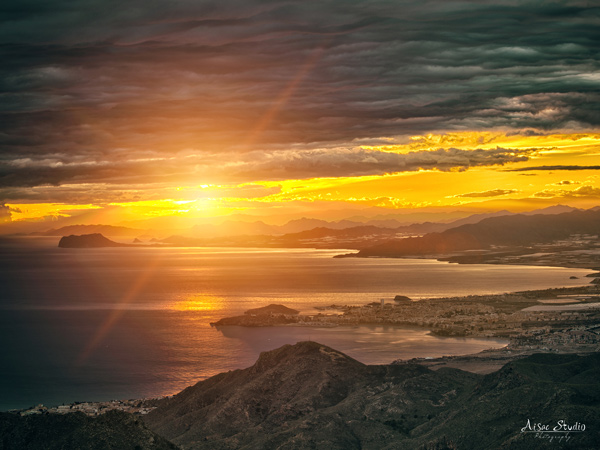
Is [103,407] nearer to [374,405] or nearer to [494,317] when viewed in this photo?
[374,405]

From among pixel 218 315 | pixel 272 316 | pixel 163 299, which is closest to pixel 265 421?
pixel 272 316

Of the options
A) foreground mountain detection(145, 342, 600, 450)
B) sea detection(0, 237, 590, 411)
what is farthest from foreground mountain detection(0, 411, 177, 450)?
sea detection(0, 237, 590, 411)

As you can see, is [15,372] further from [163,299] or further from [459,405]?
[163,299]

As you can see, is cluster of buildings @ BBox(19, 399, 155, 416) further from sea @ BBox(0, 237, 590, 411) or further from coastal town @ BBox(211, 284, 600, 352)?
coastal town @ BBox(211, 284, 600, 352)

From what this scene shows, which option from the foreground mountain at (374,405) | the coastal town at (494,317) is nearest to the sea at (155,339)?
the coastal town at (494,317)

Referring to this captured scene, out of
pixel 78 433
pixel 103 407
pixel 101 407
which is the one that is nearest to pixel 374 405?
pixel 78 433
